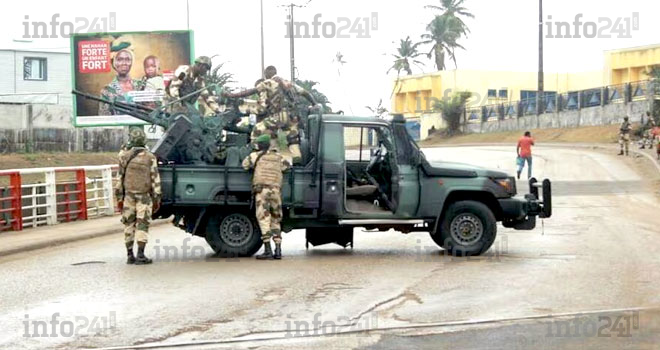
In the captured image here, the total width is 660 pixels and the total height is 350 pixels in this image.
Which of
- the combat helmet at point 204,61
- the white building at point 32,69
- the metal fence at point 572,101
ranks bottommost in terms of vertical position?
the combat helmet at point 204,61

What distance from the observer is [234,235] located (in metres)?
14.0

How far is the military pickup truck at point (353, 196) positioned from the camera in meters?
13.7

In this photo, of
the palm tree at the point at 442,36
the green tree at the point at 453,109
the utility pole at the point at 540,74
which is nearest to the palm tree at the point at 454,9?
the palm tree at the point at 442,36

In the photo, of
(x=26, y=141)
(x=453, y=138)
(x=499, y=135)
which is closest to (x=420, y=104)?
(x=453, y=138)

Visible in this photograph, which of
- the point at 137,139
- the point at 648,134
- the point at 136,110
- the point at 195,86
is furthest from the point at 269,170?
the point at 648,134

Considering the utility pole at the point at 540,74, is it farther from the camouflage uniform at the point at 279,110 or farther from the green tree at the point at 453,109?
the camouflage uniform at the point at 279,110

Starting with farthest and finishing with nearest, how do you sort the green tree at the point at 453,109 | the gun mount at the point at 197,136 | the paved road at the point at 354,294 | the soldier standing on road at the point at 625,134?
the green tree at the point at 453,109 < the soldier standing on road at the point at 625,134 < the gun mount at the point at 197,136 < the paved road at the point at 354,294

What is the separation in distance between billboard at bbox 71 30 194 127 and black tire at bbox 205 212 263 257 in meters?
23.6

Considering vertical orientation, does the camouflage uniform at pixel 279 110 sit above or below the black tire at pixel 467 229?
above

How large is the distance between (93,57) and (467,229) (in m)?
26.0

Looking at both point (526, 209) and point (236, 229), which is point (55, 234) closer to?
point (236, 229)

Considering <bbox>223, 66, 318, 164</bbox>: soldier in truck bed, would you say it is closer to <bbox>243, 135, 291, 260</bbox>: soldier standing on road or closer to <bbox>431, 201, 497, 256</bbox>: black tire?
<bbox>243, 135, 291, 260</bbox>: soldier standing on road

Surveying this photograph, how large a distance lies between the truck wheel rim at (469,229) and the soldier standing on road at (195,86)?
383 centimetres

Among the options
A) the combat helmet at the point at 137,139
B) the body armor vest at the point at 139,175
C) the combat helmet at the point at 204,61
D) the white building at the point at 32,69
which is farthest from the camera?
the white building at the point at 32,69
